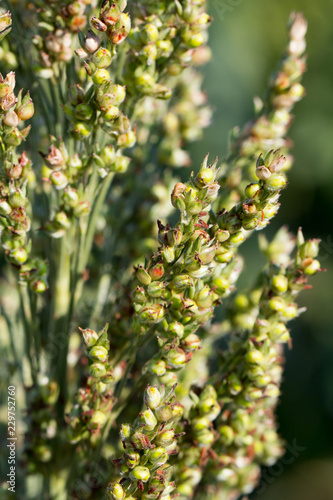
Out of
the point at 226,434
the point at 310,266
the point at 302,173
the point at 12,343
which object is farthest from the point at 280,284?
the point at 302,173

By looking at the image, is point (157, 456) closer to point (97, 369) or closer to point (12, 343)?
point (97, 369)

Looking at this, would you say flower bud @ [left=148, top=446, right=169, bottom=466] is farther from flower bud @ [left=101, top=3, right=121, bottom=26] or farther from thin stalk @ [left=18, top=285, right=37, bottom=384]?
flower bud @ [left=101, top=3, right=121, bottom=26]

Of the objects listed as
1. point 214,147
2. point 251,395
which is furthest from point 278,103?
point 214,147

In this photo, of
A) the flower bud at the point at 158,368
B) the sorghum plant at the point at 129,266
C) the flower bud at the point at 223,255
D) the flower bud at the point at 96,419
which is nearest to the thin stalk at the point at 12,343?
the sorghum plant at the point at 129,266

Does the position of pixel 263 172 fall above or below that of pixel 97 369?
above

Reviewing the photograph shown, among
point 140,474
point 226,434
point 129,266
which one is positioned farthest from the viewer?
point 129,266

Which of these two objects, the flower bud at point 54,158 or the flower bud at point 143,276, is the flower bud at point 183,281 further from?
the flower bud at point 54,158

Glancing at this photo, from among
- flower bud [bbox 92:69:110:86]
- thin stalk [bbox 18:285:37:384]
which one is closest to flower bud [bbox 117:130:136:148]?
flower bud [bbox 92:69:110:86]

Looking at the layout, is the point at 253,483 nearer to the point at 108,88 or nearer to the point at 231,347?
the point at 231,347
